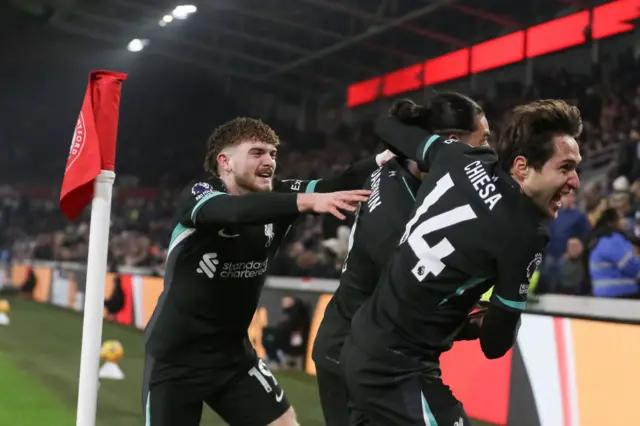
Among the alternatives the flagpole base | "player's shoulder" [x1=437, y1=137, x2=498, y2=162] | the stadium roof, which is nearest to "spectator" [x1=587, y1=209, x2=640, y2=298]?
"player's shoulder" [x1=437, y1=137, x2=498, y2=162]

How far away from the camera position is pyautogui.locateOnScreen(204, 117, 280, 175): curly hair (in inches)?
152

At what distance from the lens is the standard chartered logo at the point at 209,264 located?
3.79m

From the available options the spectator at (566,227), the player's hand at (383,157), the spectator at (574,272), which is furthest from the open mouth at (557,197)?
the spectator at (566,227)

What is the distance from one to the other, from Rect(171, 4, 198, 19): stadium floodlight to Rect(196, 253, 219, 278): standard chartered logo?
20.5 m

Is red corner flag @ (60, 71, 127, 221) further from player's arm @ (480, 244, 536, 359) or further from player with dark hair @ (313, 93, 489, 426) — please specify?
player's arm @ (480, 244, 536, 359)

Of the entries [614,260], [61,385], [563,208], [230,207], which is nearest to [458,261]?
[230,207]

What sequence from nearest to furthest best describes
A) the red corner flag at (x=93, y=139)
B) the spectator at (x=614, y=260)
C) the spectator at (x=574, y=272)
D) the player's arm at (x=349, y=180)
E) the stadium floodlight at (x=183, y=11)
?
the red corner flag at (x=93, y=139)
the player's arm at (x=349, y=180)
the spectator at (x=614, y=260)
the spectator at (x=574, y=272)
the stadium floodlight at (x=183, y=11)

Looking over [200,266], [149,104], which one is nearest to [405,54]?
[149,104]

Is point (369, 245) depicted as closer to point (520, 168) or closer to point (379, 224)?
point (379, 224)

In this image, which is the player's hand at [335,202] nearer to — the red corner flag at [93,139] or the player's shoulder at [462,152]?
the player's shoulder at [462,152]

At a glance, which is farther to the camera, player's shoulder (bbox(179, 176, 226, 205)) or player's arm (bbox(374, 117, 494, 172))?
player's shoulder (bbox(179, 176, 226, 205))

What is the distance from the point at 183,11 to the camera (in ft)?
78.4

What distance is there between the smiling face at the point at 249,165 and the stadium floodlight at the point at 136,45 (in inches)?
992

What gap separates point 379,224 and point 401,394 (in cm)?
75
